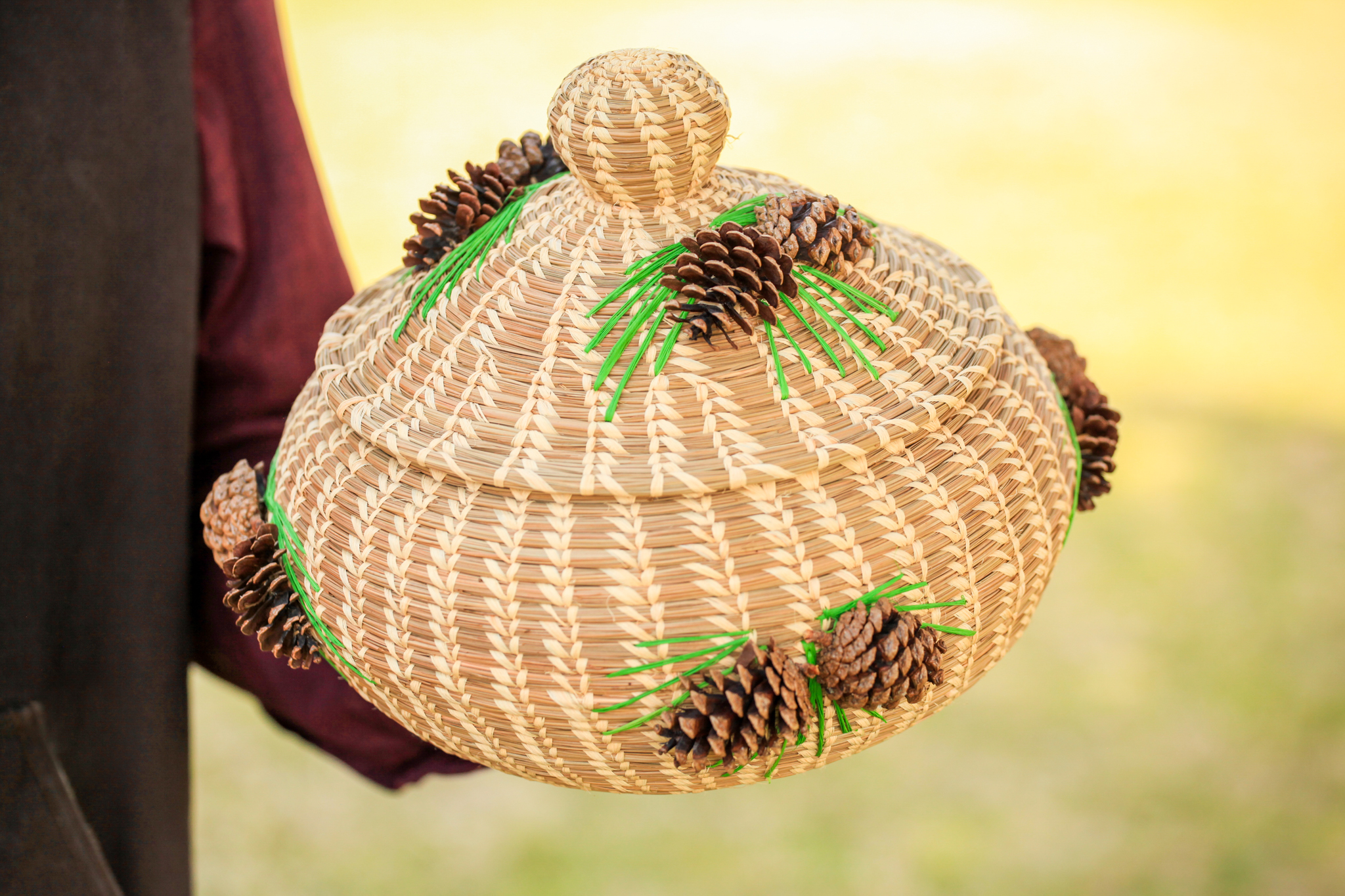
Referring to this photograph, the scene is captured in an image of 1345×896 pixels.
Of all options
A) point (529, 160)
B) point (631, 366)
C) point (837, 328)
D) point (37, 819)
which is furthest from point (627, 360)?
point (37, 819)

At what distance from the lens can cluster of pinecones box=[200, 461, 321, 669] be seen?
27.3 inches

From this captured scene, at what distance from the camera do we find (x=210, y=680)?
229 centimetres

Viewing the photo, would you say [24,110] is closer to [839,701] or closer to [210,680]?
[839,701]

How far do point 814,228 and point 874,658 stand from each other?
25 centimetres

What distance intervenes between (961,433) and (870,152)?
324 cm

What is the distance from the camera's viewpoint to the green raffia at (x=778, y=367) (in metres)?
0.61

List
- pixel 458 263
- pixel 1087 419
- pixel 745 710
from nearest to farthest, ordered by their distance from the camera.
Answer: pixel 745 710 < pixel 458 263 < pixel 1087 419

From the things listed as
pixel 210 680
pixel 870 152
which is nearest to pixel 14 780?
pixel 210 680

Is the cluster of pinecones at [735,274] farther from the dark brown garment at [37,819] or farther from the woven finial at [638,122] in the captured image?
the dark brown garment at [37,819]

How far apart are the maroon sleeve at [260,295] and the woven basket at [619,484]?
14.1 inches

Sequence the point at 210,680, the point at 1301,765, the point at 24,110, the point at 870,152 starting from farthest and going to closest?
1. the point at 870,152
2. the point at 210,680
3. the point at 1301,765
4. the point at 24,110

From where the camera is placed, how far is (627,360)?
0.61m

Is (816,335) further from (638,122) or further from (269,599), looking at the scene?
(269,599)

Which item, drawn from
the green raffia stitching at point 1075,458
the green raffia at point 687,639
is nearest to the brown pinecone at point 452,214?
the green raffia at point 687,639
